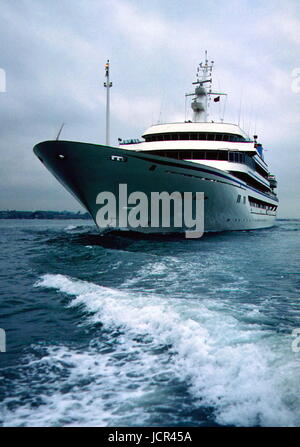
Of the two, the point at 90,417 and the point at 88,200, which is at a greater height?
the point at 88,200

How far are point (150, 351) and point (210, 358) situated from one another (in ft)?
3.04

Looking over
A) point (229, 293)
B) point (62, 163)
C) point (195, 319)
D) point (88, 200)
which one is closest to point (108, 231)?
point (88, 200)

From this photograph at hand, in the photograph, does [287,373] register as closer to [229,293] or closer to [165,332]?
[165,332]

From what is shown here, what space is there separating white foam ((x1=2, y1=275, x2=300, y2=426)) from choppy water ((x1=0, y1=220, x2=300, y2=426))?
0.04 ft

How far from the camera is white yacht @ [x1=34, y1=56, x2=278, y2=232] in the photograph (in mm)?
17469

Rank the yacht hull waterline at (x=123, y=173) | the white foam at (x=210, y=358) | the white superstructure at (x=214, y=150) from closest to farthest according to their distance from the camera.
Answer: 1. the white foam at (x=210, y=358)
2. the yacht hull waterline at (x=123, y=173)
3. the white superstructure at (x=214, y=150)

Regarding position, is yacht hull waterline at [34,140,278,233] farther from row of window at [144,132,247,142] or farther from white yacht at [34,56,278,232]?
row of window at [144,132,247,142]

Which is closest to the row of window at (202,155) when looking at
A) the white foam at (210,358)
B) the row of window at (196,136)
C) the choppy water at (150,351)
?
the row of window at (196,136)

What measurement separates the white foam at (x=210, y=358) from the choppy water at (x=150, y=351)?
1cm

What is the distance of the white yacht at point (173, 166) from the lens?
57.3ft

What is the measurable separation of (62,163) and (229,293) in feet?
44.6

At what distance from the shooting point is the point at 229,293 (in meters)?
7.74

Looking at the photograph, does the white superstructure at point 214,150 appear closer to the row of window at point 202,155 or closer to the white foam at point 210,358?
the row of window at point 202,155

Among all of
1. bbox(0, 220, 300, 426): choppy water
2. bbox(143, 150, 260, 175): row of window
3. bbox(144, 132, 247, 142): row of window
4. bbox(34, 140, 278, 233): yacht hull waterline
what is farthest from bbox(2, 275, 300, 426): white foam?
bbox(144, 132, 247, 142): row of window
